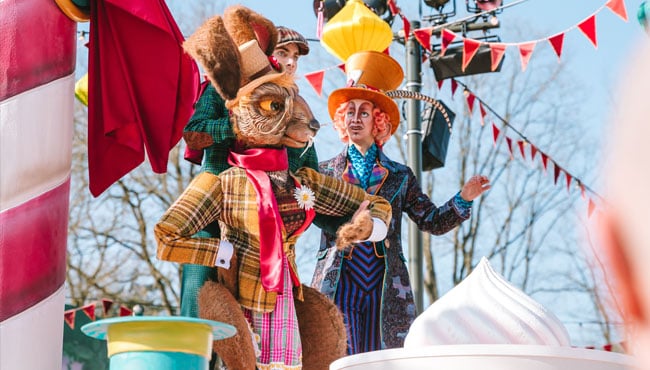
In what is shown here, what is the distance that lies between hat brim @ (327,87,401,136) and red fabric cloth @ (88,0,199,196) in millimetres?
1603

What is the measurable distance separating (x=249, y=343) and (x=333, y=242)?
1.23 metres

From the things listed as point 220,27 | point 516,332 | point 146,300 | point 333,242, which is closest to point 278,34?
point 220,27

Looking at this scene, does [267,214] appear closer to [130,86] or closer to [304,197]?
[304,197]

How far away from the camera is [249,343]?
10.4 ft

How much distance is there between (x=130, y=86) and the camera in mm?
2906

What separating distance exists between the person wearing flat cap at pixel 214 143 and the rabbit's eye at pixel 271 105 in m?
0.16

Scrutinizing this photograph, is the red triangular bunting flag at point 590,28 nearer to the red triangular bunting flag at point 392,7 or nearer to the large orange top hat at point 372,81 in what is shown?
the red triangular bunting flag at point 392,7

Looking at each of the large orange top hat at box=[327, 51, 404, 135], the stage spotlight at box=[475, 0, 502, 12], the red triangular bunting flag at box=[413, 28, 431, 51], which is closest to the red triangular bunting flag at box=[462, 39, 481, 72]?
the red triangular bunting flag at box=[413, 28, 431, 51]

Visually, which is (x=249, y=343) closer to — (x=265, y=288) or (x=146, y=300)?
(x=265, y=288)

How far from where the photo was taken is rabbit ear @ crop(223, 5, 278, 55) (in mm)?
3709

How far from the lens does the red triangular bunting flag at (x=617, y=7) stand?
6992mm

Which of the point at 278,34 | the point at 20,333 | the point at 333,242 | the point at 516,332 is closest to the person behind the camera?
the point at 516,332

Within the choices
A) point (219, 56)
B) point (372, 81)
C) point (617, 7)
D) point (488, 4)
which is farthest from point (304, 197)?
point (488, 4)

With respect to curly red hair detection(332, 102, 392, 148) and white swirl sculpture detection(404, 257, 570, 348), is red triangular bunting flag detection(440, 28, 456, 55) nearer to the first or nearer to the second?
curly red hair detection(332, 102, 392, 148)
